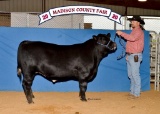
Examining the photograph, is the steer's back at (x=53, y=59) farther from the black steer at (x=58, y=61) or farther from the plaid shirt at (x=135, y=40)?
the plaid shirt at (x=135, y=40)

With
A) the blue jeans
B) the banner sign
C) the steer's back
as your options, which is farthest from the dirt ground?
the banner sign

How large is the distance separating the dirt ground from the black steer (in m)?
0.33

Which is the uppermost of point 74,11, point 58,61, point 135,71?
point 74,11

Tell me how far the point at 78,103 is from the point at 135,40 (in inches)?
71.5

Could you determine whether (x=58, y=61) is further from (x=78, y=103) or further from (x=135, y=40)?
(x=135, y=40)

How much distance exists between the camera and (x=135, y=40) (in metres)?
6.37

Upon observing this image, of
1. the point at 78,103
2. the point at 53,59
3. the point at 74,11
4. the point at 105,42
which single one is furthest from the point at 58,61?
the point at 74,11

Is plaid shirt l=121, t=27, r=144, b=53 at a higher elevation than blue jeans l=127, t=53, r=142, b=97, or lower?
higher

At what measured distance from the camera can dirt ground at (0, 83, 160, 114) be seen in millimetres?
5312

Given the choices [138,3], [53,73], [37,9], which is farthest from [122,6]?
[53,73]

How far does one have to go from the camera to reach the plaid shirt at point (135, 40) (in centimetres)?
630

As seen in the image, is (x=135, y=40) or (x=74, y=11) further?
(x=74, y=11)

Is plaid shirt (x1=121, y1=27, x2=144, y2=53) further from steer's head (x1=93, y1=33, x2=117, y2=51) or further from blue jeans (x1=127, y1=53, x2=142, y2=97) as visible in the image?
steer's head (x1=93, y1=33, x2=117, y2=51)

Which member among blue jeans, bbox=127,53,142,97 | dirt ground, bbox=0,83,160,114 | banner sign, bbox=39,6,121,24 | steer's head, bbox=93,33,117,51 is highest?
banner sign, bbox=39,6,121,24
